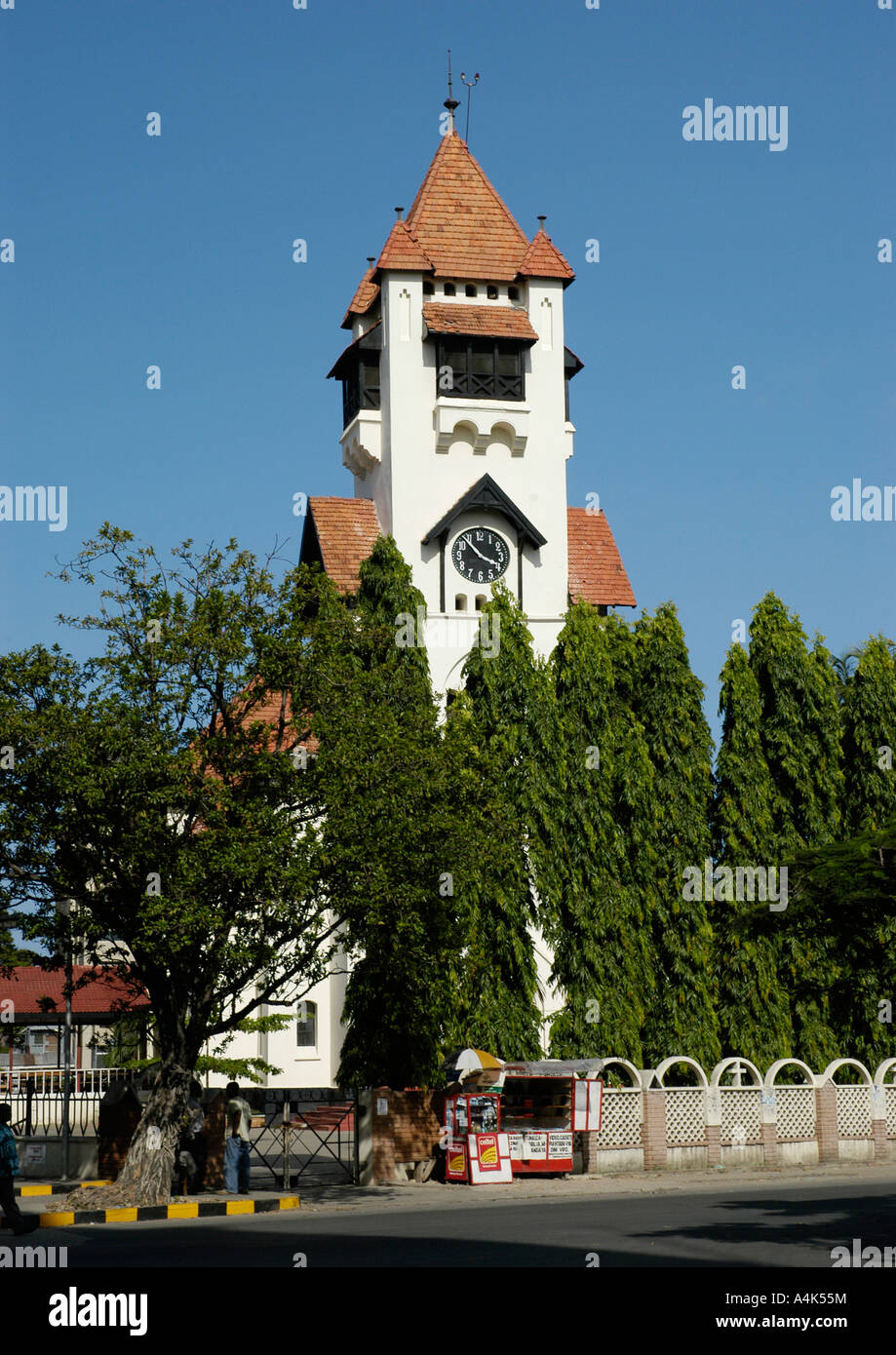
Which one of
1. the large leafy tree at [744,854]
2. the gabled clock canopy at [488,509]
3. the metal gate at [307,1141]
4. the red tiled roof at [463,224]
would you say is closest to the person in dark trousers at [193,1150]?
the metal gate at [307,1141]

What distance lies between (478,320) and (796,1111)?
2523 centimetres

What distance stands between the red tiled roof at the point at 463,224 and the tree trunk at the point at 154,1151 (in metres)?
30.9

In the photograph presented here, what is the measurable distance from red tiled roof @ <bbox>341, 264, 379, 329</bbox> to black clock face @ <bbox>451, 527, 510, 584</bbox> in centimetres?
944

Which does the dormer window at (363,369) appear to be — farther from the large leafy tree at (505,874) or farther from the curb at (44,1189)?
the curb at (44,1189)

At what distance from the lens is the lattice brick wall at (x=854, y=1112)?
32.7 metres

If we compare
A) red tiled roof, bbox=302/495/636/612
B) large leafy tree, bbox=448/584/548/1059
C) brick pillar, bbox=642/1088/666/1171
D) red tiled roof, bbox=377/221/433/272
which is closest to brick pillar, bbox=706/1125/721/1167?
brick pillar, bbox=642/1088/666/1171

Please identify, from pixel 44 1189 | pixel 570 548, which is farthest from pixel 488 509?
pixel 44 1189

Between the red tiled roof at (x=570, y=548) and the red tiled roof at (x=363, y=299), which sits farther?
the red tiled roof at (x=363, y=299)

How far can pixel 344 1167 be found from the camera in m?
28.1

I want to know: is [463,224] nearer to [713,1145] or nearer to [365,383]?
[365,383]

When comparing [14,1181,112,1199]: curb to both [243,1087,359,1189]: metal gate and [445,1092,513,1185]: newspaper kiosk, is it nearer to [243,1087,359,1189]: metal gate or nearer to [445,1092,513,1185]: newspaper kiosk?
[243,1087,359,1189]: metal gate

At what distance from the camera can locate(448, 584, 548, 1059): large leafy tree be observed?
34812 mm
